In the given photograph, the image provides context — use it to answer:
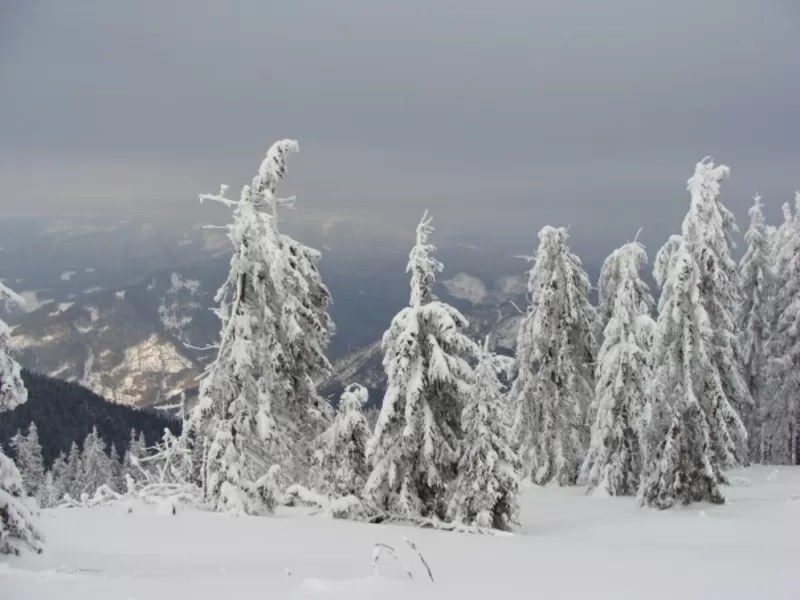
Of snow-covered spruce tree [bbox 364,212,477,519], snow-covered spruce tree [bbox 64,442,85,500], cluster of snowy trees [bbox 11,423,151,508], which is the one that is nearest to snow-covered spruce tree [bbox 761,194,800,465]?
snow-covered spruce tree [bbox 364,212,477,519]

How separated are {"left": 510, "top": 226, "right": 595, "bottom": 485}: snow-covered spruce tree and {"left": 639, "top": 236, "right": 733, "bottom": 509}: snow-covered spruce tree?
746 centimetres

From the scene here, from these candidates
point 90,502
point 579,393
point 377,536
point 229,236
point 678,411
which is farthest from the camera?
point 579,393

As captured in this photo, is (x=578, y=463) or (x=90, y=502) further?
(x=578, y=463)

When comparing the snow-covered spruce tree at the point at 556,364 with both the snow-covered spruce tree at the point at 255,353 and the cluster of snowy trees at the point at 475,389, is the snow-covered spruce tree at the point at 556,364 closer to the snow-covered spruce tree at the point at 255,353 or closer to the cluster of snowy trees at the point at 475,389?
the cluster of snowy trees at the point at 475,389

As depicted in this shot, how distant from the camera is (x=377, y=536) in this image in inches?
423

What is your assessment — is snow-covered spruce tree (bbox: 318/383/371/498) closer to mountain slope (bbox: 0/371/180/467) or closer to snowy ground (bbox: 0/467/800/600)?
snowy ground (bbox: 0/467/800/600)

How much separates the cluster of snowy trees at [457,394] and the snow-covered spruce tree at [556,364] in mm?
80

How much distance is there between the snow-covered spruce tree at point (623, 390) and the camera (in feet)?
77.1

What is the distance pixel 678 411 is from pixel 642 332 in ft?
16.2

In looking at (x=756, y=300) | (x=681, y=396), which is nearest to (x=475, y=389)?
(x=681, y=396)

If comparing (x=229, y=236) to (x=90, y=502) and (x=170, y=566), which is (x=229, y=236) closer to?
(x=90, y=502)

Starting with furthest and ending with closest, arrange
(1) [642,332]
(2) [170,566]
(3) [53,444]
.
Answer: (3) [53,444] → (1) [642,332] → (2) [170,566]

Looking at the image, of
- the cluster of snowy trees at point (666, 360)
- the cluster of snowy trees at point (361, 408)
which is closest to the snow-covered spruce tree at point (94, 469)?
the cluster of snowy trees at point (666, 360)

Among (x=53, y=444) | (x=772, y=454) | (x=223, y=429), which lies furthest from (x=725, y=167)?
(x=53, y=444)
